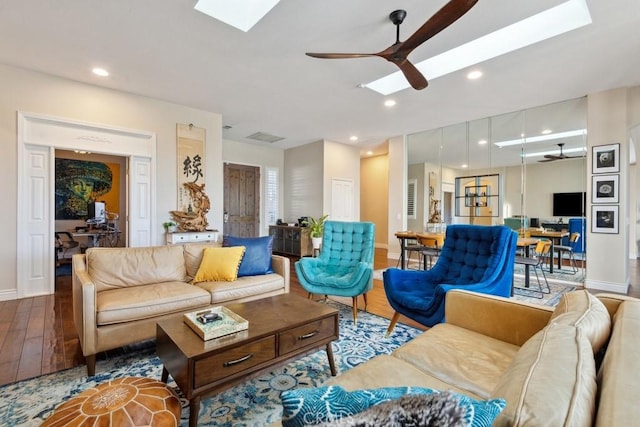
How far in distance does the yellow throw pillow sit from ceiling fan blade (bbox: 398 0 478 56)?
255 centimetres

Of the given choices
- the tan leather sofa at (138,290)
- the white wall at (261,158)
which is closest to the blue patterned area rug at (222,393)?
the tan leather sofa at (138,290)

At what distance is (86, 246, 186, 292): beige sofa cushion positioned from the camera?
8.60ft

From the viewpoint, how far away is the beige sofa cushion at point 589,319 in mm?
1012

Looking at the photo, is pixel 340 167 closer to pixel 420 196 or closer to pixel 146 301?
pixel 420 196

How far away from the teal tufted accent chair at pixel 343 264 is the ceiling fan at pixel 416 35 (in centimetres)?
171

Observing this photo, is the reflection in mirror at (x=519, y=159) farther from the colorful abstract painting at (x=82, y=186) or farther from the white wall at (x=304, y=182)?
the colorful abstract painting at (x=82, y=186)

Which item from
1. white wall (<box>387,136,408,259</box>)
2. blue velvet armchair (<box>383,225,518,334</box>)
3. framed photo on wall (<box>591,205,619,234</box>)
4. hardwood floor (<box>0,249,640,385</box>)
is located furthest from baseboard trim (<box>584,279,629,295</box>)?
white wall (<box>387,136,408,259</box>)

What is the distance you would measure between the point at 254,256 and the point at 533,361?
2783 mm

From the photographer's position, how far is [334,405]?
→ 61 centimetres

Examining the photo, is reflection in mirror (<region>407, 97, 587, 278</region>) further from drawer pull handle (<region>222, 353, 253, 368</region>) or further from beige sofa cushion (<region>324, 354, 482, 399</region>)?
drawer pull handle (<region>222, 353, 253, 368</region>)

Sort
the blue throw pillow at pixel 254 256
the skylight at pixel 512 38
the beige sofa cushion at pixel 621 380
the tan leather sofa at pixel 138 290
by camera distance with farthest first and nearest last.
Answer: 1. the blue throw pillow at pixel 254 256
2. the skylight at pixel 512 38
3. the tan leather sofa at pixel 138 290
4. the beige sofa cushion at pixel 621 380

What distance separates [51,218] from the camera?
4027 mm

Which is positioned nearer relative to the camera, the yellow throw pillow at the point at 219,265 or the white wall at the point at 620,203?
the yellow throw pillow at the point at 219,265

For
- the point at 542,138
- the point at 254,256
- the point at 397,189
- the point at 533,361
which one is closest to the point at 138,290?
the point at 254,256
